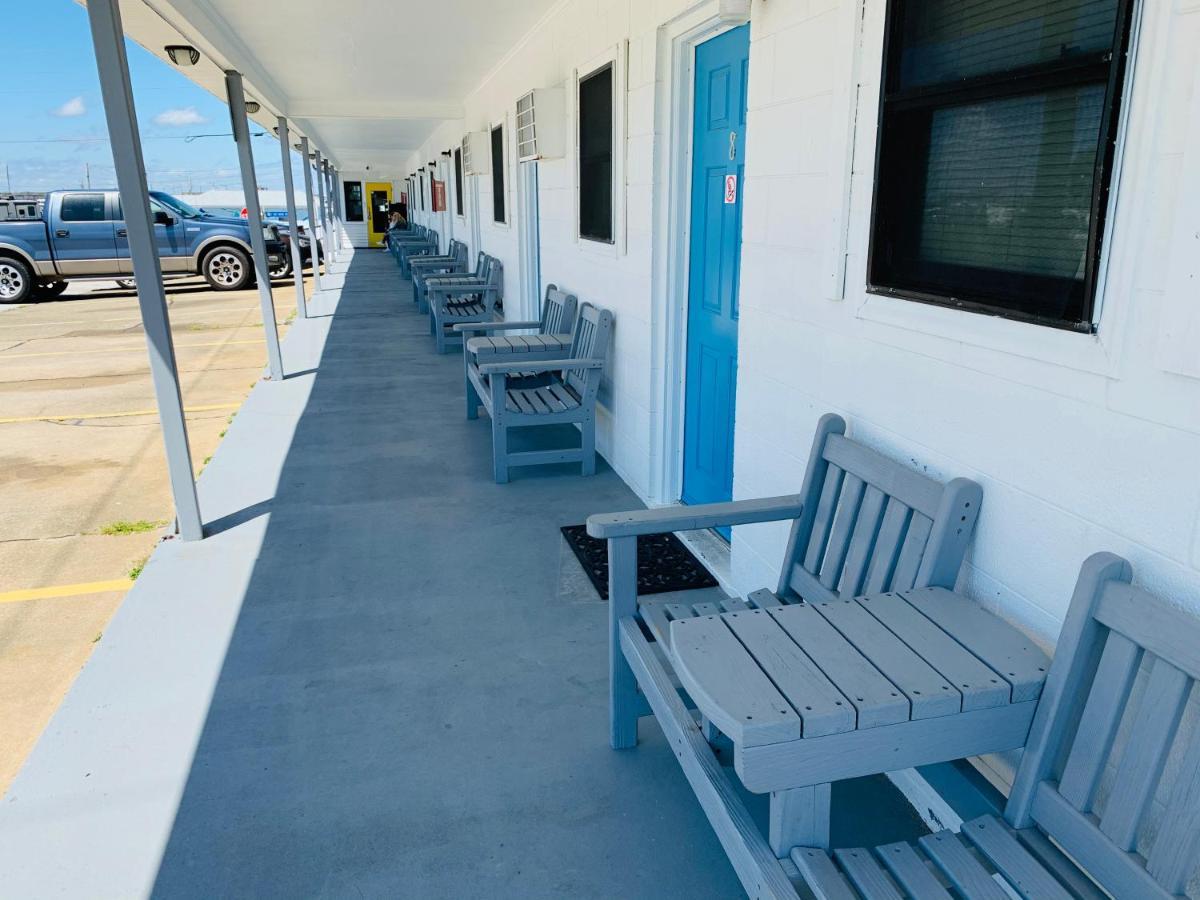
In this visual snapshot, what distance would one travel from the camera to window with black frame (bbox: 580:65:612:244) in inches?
187

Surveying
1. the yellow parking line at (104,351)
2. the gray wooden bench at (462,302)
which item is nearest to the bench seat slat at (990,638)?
the gray wooden bench at (462,302)

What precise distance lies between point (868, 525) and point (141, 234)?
3208mm

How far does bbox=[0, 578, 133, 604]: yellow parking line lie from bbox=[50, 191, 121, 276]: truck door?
11903 millimetres

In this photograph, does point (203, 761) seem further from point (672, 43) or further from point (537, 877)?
point (672, 43)

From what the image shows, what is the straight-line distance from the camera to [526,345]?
17.5 feet

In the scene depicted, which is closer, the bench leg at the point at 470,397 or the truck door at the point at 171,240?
the bench leg at the point at 470,397

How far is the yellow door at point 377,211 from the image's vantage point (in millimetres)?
30806

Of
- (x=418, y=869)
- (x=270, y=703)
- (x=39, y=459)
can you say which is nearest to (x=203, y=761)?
(x=270, y=703)

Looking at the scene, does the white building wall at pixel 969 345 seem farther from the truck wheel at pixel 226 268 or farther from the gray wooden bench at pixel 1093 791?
the truck wheel at pixel 226 268

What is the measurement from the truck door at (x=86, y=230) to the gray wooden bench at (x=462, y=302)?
7619 millimetres

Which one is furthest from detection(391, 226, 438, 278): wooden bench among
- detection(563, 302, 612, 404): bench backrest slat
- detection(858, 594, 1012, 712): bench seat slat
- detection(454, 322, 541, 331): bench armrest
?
detection(858, 594, 1012, 712): bench seat slat

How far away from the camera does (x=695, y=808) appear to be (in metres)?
2.30

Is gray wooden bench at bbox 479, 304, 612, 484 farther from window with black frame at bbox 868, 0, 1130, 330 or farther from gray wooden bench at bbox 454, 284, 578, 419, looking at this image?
window with black frame at bbox 868, 0, 1130, 330

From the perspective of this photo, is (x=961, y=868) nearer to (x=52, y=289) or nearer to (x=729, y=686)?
(x=729, y=686)
